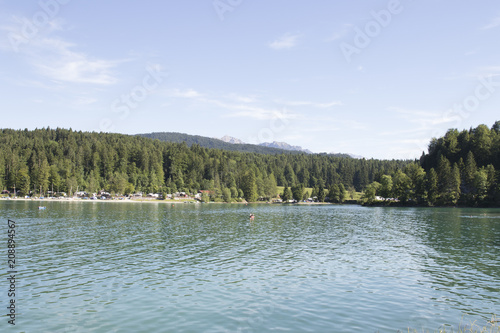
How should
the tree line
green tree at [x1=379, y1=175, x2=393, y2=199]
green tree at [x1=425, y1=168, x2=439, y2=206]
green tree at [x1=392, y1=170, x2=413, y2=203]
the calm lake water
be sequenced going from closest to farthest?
the calm lake water
the tree line
green tree at [x1=425, y1=168, x2=439, y2=206]
green tree at [x1=392, y1=170, x2=413, y2=203]
green tree at [x1=379, y1=175, x2=393, y2=199]

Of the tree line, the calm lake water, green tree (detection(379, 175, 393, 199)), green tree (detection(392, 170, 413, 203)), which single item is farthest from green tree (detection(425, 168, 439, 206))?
the calm lake water

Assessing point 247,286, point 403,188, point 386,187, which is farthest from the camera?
point 386,187

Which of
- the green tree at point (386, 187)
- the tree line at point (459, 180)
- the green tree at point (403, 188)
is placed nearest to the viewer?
the tree line at point (459, 180)

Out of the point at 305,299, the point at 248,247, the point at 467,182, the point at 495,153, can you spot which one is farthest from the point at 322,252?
the point at 495,153

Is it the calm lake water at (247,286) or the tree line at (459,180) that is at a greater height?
the tree line at (459,180)

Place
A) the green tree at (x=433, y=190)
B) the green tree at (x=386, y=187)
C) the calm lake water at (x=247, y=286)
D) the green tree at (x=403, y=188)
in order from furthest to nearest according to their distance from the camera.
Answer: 1. the green tree at (x=386, y=187)
2. the green tree at (x=403, y=188)
3. the green tree at (x=433, y=190)
4. the calm lake water at (x=247, y=286)

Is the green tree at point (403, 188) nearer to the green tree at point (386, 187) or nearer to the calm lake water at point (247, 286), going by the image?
the green tree at point (386, 187)

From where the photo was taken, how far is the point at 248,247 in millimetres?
43344

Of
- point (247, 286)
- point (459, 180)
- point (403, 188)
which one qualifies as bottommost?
point (247, 286)

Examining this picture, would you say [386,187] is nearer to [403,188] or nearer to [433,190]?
[403,188]

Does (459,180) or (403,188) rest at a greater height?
(459,180)

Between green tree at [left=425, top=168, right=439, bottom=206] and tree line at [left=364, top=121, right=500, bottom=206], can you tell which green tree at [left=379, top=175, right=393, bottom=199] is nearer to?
tree line at [left=364, top=121, right=500, bottom=206]

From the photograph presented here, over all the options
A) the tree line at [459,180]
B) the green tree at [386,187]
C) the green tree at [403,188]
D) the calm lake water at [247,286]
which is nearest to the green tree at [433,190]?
the tree line at [459,180]

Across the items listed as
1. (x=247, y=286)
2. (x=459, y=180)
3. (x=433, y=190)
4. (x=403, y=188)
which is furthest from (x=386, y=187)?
(x=247, y=286)
